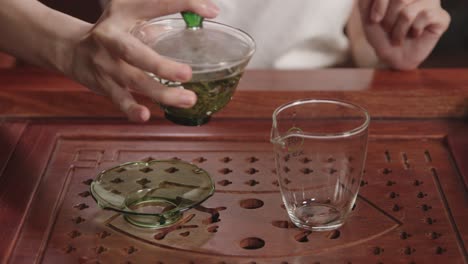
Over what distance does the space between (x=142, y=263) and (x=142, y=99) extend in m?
0.38

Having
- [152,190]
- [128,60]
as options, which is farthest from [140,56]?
[152,190]

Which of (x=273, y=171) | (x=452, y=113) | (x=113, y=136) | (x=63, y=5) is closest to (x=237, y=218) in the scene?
(x=273, y=171)

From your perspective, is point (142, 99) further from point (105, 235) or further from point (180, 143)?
point (105, 235)

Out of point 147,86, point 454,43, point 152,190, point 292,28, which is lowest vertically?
point 152,190

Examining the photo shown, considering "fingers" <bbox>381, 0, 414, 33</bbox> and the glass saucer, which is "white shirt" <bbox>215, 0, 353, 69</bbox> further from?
the glass saucer

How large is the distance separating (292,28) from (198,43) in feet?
2.69

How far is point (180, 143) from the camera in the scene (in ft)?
3.53

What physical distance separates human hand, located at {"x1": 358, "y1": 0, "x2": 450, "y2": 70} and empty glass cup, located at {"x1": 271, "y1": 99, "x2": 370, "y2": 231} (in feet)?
1.39

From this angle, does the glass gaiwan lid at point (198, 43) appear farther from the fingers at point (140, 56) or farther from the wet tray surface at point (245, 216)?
the wet tray surface at point (245, 216)

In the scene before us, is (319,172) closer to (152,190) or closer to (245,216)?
(245,216)

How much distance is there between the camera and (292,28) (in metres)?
1.62

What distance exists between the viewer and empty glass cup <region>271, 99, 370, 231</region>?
2.87ft

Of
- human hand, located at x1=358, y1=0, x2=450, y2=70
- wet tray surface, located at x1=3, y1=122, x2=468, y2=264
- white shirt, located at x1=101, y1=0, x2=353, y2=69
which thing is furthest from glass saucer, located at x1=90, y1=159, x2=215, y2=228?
white shirt, located at x1=101, y1=0, x2=353, y2=69

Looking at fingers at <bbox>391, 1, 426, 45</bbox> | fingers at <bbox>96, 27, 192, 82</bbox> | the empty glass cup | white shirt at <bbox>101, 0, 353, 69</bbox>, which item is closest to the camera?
fingers at <bbox>96, 27, 192, 82</bbox>
